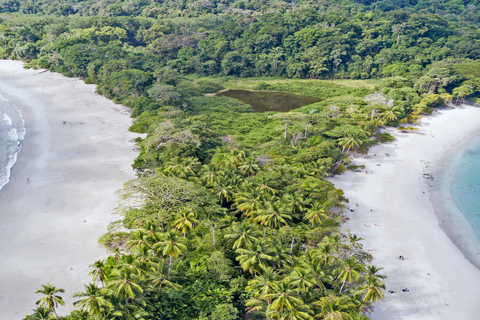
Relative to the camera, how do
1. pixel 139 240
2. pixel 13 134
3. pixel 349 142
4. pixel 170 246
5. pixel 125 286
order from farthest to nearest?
pixel 13 134
pixel 349 142
pixel 139 240
pixel 170 246
pixel 125 286

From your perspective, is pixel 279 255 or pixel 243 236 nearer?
pixel 279 255

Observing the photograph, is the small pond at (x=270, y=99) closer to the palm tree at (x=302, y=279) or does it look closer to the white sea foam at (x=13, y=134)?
the white sea foam at (x=13, y=134)

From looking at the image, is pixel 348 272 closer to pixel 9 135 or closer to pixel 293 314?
pixel 293 314

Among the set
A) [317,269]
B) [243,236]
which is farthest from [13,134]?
[317,269]

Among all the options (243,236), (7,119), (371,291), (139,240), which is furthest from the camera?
(7,119)

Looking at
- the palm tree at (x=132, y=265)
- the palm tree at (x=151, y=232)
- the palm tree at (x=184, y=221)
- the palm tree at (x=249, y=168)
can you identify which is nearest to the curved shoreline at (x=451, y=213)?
the palm tree at (x=249, y=168)

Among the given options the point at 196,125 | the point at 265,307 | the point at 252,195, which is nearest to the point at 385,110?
the point at 196,125

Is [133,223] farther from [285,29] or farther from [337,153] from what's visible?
[285,29]
